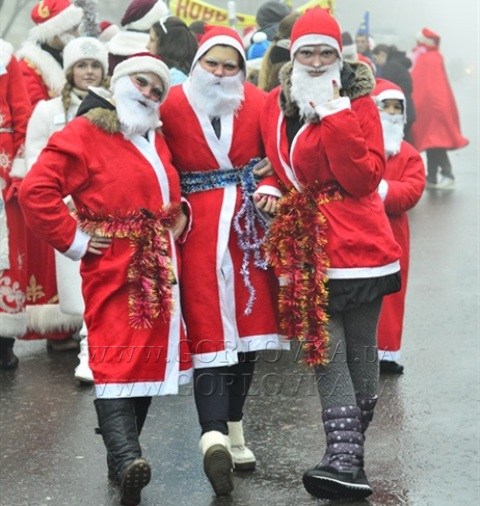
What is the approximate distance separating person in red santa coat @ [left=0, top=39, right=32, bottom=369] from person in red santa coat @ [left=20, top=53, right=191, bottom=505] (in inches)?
87.6

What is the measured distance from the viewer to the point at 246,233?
221 inches

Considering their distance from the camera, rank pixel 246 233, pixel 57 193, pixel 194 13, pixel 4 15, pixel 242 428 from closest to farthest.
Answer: pixel 57 193 < pixel 246 233 < pixel 242 428 < pixel 194 13 < pixel 4 15

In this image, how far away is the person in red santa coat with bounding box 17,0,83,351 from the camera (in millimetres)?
7902

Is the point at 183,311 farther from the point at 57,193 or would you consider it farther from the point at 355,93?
the point at 355,93

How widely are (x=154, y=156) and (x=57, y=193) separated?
43 cm

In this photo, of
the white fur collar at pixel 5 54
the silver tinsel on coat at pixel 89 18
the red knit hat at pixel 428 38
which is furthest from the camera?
the red knit hat at pixel 428 38

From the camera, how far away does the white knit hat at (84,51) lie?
7301 millimetres

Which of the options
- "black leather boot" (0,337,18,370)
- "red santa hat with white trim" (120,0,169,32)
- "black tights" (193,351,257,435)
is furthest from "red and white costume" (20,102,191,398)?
"red santa hat with white trim" (120,0,169,32)

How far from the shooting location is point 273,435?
246 inches

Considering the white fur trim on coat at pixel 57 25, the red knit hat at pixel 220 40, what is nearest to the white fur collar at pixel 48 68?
the white fur trim on coat at pixel 57 25

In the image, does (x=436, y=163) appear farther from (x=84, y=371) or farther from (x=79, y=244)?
(x=79, y=244)

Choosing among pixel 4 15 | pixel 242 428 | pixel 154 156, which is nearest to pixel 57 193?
pixel 154 156

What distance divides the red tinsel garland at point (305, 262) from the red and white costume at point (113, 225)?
47 cm

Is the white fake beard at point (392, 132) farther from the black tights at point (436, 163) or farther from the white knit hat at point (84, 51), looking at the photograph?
the black tights at point (436, 163)
